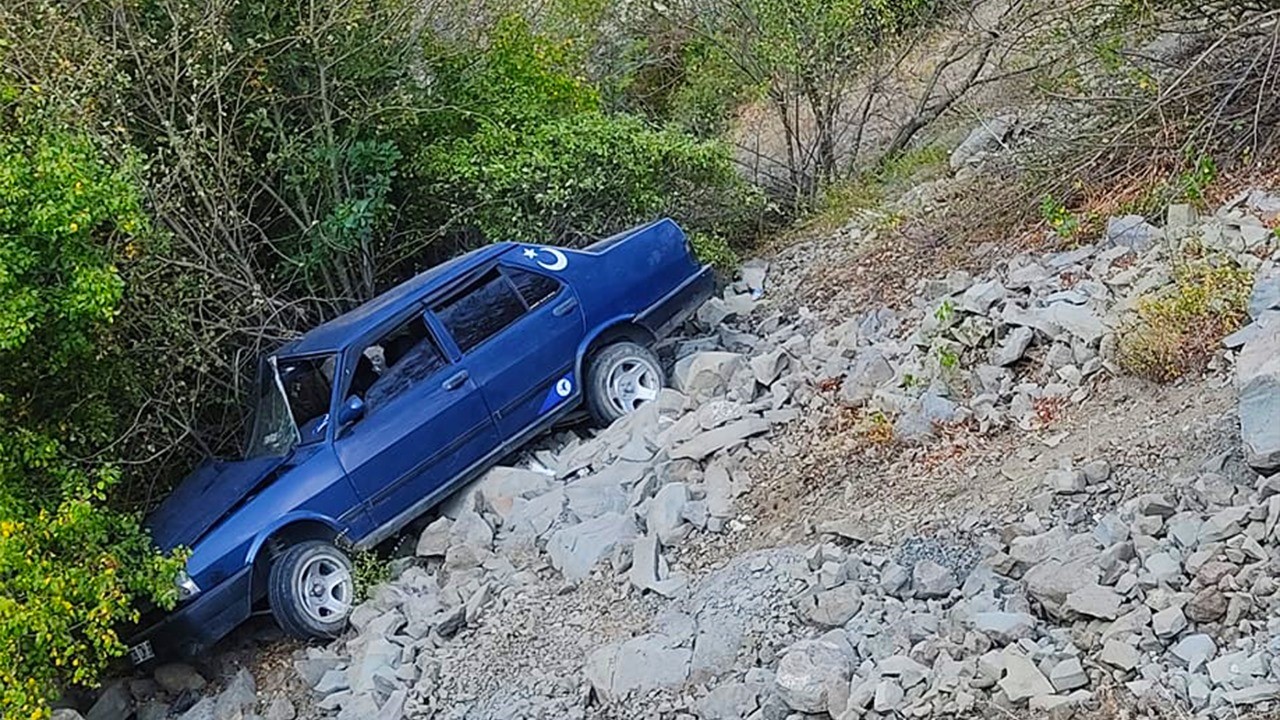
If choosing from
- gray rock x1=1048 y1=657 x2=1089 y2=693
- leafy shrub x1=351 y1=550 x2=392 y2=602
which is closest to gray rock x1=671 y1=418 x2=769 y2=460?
leafy shrub x1=351 y1=550 x2=392 y2=602

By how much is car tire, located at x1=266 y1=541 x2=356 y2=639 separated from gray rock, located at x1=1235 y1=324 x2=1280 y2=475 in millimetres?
4868

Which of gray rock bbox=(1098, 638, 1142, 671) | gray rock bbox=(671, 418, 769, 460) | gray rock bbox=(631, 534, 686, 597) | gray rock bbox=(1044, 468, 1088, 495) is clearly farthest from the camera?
gray rock bbox=(671, 418, 769, 460)

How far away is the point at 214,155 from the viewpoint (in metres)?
9.21

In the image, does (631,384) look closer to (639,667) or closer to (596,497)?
(596,497)

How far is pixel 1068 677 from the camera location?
426 centimetres

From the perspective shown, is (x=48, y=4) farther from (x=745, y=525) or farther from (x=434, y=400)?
(x=745, y=525)

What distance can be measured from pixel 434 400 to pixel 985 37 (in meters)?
7.13

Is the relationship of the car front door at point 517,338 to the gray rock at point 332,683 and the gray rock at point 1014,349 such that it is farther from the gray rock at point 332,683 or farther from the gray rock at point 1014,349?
the gray rock at point 1014,349

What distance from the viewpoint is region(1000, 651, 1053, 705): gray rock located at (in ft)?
13.9

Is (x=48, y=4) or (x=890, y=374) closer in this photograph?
(x=890, y=374)

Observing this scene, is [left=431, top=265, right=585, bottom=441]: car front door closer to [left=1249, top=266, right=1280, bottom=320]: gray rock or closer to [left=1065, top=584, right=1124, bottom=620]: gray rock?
[left=1249, top=266, right=1280, bottom=320]: gray rock

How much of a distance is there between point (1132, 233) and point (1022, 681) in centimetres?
427

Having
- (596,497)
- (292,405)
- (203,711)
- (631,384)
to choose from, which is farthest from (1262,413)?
(203,711)

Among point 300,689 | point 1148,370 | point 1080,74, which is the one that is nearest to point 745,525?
point 1148,370
